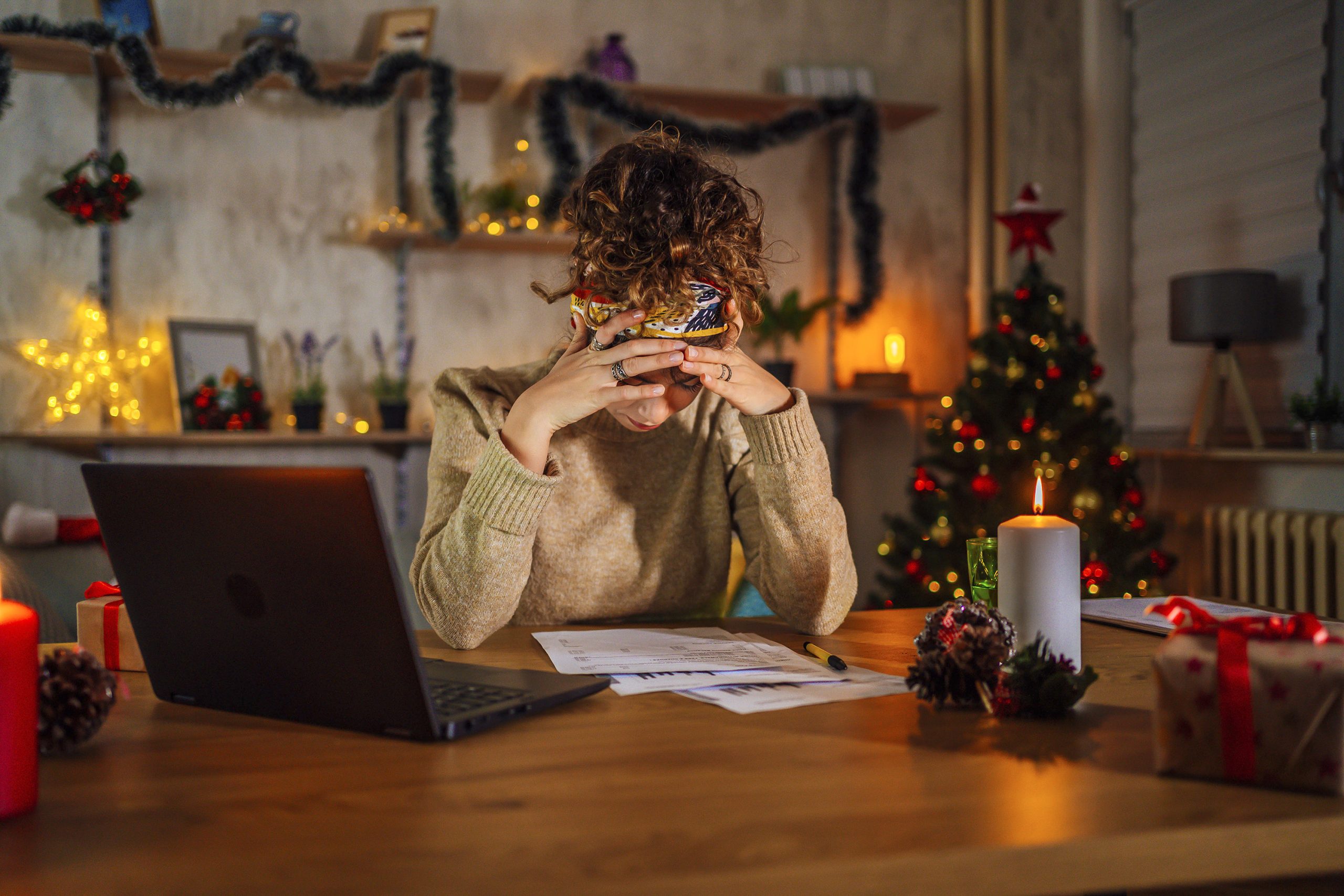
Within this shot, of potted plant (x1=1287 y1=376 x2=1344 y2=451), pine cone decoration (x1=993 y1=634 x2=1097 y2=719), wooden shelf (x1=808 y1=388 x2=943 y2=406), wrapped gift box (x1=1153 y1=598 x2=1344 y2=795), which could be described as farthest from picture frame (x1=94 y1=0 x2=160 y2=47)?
potted plant (x1=1287 y1=376 x2=1344 y2=451)

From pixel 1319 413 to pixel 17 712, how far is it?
3231 millimetres

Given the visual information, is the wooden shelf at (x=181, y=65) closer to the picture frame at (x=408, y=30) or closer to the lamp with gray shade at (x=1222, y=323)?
the picture frame at (x=408, y=30)

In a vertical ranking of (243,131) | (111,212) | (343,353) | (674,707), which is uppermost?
(243,131)

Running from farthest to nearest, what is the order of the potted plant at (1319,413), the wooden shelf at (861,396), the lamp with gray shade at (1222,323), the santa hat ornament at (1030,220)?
the wooden shelf at (861,396)
the santa hat ornament at (1030,220)
the lamp with gray shade at (1222,323)
the potted plant at (1319,413)

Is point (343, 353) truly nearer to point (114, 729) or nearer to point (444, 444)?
point (444, 444)

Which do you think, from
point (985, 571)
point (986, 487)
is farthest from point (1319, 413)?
point (985, 571)

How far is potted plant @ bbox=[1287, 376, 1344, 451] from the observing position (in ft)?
9.62

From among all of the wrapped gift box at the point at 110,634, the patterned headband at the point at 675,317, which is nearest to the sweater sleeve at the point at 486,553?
the patterned headband at the point at 675,317

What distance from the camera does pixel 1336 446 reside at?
300cm

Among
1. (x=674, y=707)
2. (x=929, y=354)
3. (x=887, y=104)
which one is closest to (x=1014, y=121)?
(x=887, y=104)

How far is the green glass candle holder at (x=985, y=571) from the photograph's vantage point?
1055mm

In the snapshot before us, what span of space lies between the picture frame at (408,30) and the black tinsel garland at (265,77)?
69 mm

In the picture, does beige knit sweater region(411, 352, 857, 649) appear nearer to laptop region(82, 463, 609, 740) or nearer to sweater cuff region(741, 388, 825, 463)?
sweater cuff region(741, 388, 825, 463)

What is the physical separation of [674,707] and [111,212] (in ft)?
10.5
